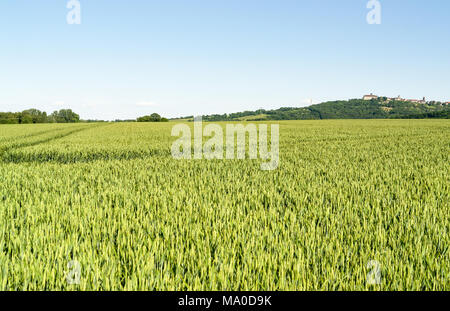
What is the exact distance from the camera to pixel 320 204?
12.7 feet

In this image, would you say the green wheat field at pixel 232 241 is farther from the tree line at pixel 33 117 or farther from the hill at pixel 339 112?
the hill at pixel 339 112

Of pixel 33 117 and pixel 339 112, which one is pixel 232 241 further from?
pixel 339 112

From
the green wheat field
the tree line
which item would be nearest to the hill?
the tree line

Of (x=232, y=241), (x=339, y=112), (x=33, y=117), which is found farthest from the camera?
(x=339, y=112)

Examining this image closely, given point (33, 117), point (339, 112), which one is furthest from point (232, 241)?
point (339, 112)

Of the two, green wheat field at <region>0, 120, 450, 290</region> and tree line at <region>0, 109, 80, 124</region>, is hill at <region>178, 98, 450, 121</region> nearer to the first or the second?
tree line at <region>0, 109, 80, 124</region>

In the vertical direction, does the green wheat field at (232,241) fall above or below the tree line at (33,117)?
below

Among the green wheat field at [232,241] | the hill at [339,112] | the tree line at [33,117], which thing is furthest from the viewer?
the hill at [339,112]

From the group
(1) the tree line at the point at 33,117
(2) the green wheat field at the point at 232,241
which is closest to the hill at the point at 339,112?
(1) the tree line at the point at 33,117

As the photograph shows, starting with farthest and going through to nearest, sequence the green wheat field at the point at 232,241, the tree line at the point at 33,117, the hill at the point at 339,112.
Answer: the hill at the point at 339,112, the tree line at the point at 33,117, the green wheat field at the point at 232,241
